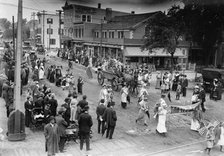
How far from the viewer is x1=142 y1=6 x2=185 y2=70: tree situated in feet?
98.0

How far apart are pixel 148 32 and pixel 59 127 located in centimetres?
2410

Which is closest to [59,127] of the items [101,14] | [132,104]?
[132,104]

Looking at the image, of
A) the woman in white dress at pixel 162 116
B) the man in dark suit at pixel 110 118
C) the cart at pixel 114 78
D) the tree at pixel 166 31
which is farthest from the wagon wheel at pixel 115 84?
the tree at pixel 166 31

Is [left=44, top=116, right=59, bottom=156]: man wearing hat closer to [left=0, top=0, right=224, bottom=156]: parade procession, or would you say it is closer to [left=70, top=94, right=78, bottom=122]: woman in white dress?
[left=0, top=0, right=224, bottom=156]: parade procession

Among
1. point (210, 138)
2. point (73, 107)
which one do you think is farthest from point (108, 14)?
point (210, 138)

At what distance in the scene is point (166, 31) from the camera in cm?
2969

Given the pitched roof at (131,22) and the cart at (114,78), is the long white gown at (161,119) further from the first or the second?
the pitched roof at (131,22)

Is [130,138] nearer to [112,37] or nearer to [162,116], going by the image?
[162,116]

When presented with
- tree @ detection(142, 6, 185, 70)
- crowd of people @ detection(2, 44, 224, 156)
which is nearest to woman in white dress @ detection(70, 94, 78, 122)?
crowd of people @ detection(2, 44, 224, 156)

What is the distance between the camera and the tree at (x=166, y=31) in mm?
29859

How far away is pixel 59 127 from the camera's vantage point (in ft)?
31.3

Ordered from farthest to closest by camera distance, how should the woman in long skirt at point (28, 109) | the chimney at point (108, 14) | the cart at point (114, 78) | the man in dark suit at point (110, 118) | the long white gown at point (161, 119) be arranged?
the chimney at point (108, 14), the cart at point (114, 78), the long white gown at point (161, 119), the woman in long skirt at point (28, 109), the man in dark suit at point (110, 118)

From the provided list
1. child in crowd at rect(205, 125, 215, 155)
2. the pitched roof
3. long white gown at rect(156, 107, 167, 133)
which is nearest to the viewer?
child in crowd at rect(205, 125, 215, 155)

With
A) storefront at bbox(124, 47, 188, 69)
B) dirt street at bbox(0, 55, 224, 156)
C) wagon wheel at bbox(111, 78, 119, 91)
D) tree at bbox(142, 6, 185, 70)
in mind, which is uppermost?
tree at bbox(142, 6, 185, 70)
